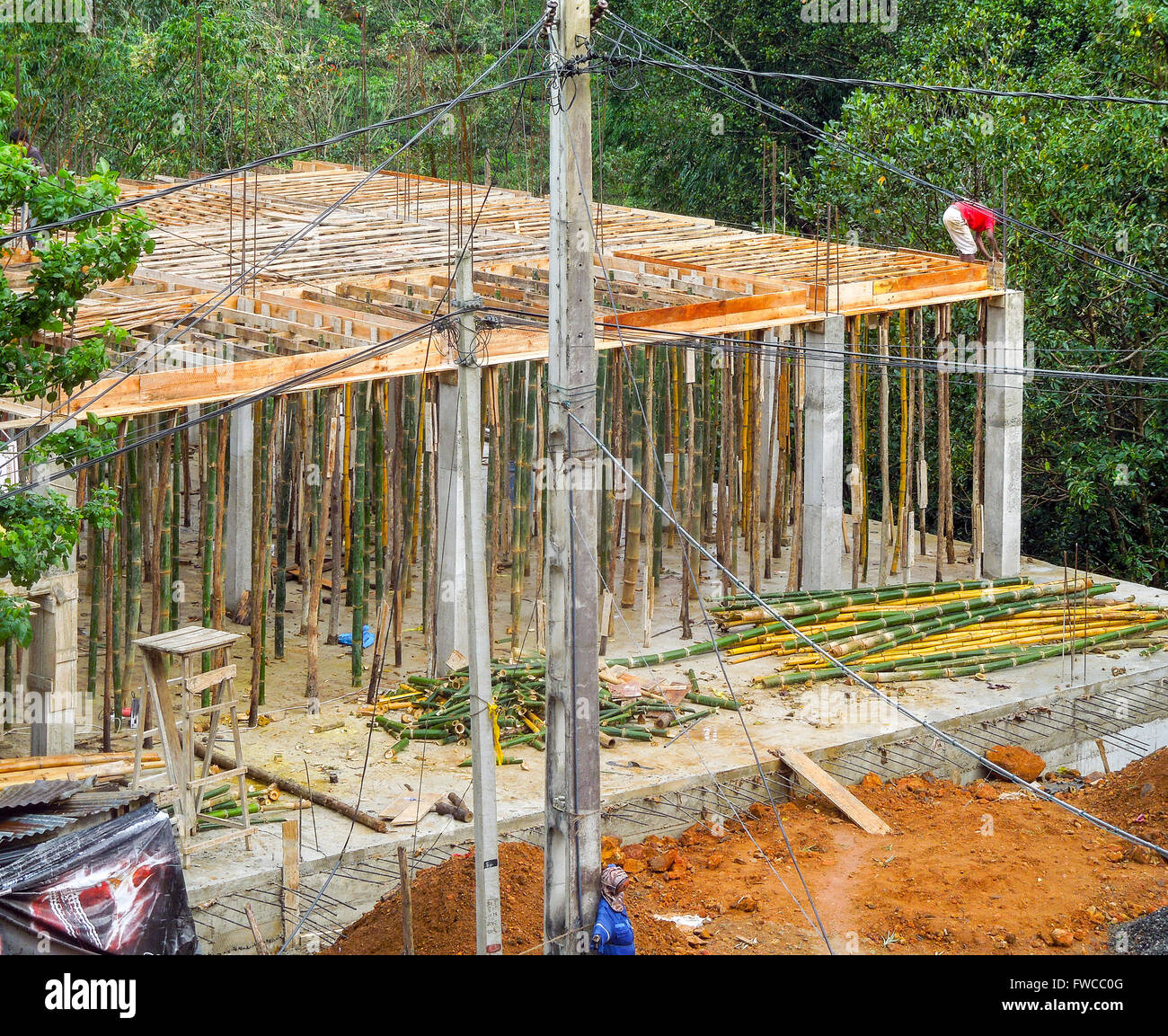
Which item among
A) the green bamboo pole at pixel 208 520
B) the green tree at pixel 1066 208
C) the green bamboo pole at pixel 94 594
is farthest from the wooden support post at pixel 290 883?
the green tree at pixel 1066 208

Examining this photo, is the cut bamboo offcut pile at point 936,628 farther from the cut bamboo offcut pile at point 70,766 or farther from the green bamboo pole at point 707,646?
the cut bamboo offcut pile at point 70,766

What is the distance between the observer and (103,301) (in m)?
14.4

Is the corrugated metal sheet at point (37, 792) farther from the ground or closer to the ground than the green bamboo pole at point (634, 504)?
closer to the ground

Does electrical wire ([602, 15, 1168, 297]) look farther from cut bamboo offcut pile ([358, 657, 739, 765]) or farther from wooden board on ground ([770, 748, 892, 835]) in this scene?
cut bamboo offcut pile ([358, 657, 739, 765])

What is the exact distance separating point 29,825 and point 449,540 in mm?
5244

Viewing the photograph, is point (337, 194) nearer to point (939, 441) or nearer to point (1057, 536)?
point (939, 441)

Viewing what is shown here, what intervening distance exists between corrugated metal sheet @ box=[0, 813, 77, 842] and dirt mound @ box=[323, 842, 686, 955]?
6.61 ft

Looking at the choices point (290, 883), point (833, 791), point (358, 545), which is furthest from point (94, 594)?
point (833, 791)

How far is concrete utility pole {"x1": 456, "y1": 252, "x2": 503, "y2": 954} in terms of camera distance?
9008mm

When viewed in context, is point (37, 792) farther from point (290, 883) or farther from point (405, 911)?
point (405, 911)

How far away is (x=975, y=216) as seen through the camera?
1698 centimetres

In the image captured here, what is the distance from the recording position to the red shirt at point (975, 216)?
663 inches

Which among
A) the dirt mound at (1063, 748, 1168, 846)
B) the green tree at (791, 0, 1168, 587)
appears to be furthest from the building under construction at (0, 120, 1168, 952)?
the green tree at (791, 0, 1168, 587)

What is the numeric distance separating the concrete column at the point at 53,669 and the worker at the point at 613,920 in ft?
14.9
